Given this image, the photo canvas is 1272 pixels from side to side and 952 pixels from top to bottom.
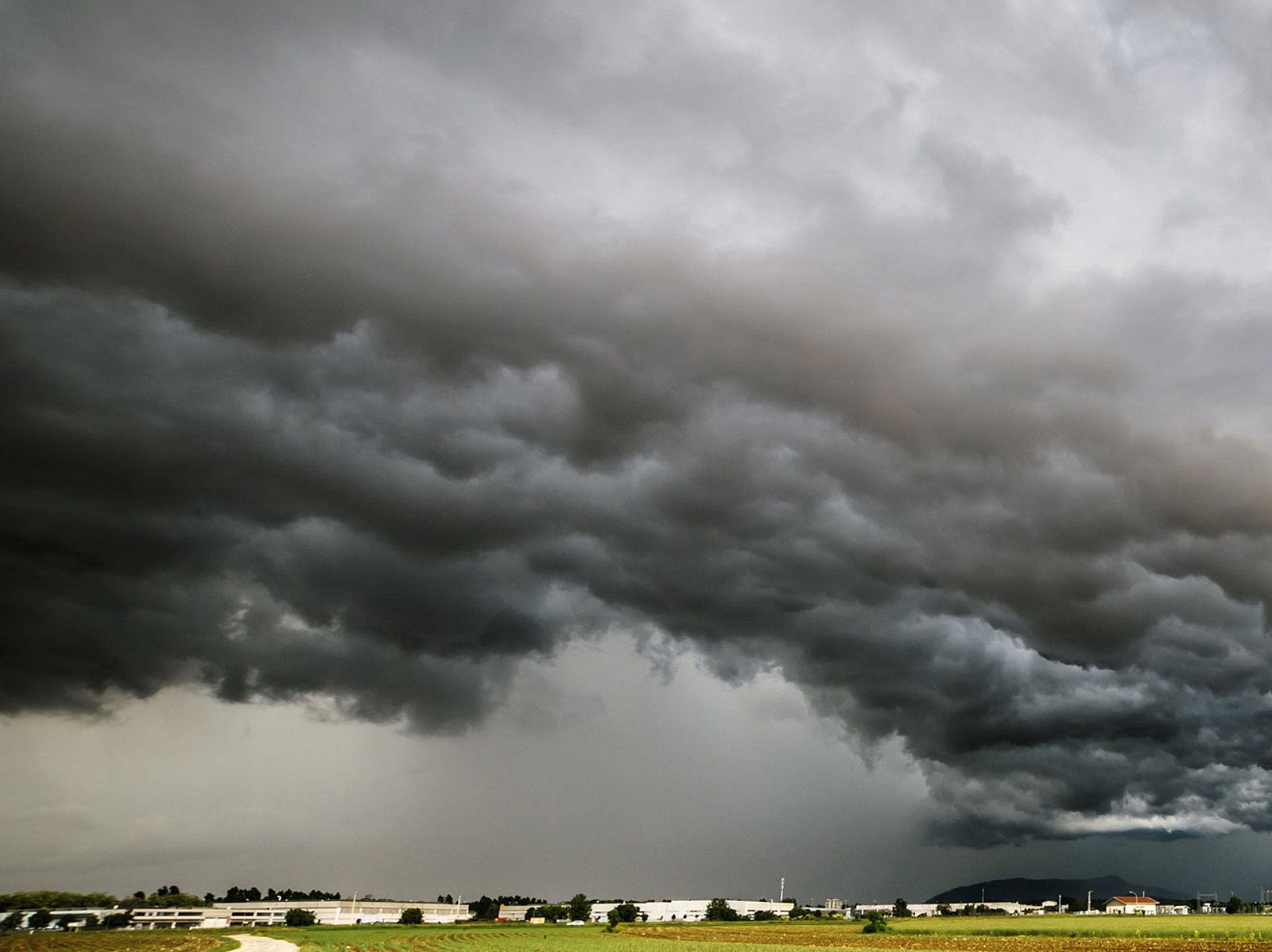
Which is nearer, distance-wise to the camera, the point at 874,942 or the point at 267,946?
the point at 267,946

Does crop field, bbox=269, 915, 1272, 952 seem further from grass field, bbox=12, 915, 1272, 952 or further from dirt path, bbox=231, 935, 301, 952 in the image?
dirt path, bbox=231, 935, 301, 952

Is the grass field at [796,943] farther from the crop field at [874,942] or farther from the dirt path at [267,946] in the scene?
the dirt path at [267,946]

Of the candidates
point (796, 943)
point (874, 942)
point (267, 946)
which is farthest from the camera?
point (874, 942)

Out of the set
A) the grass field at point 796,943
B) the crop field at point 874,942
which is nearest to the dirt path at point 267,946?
the grass field at point 796,943

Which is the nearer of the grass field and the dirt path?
the dirt path

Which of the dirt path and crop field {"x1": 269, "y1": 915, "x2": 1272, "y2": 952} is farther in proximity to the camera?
crop field {"x1": 269, "y1": 915, "x2": 1272, "y2": 952}

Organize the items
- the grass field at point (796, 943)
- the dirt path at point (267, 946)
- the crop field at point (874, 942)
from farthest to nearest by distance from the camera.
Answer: the crop field at point (874, 942) < the grass field at point (796, 943) < the dirt path at point (267, 946)

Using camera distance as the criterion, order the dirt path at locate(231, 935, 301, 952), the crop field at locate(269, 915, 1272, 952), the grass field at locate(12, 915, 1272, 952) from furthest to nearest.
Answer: the crop field at locate(269, 915, 1272, 952)
the grass field at locate(12, 915, 1272, 952)
the dirt path at locate(231, 935, 301, 952)

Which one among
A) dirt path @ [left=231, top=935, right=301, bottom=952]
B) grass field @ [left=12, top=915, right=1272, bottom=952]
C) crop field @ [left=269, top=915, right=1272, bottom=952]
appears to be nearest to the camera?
dirt path @ [left=231, top=935, right=301, bottom=952]

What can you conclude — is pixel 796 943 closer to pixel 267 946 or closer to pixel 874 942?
pixel 874 942

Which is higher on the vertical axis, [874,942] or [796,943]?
[796,943]

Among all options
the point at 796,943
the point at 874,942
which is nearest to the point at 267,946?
the point at 796,943

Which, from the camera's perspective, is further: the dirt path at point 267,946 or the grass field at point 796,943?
the grass field at point 796,943

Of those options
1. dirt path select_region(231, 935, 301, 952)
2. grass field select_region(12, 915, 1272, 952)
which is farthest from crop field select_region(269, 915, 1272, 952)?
dirt path select_region(231, 935, 301, 952)
